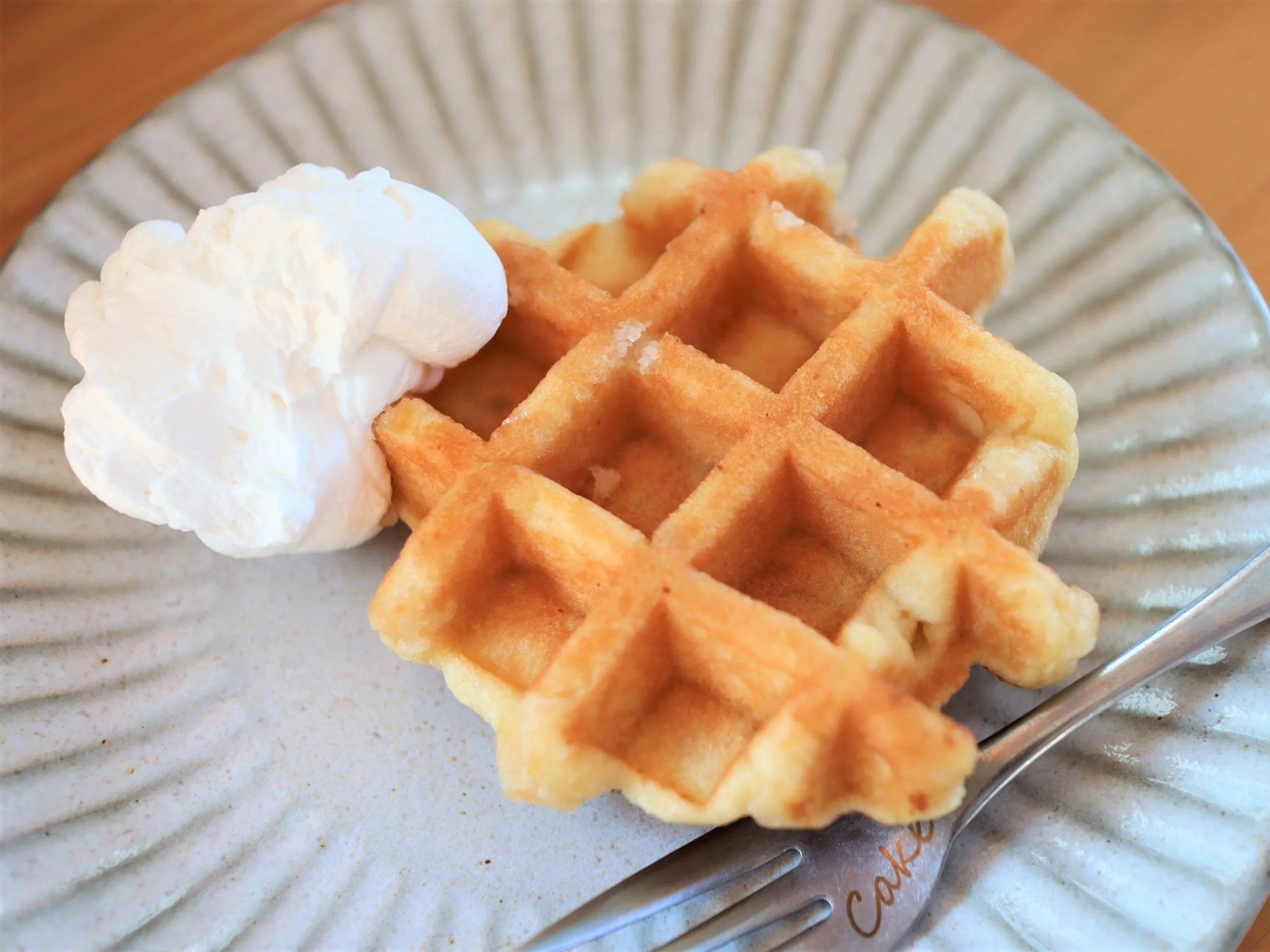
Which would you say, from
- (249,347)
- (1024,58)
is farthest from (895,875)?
(1024,58)

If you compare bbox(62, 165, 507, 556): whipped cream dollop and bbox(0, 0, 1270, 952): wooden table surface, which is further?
bbox(0, 0, 1270, 952): wooden table surface

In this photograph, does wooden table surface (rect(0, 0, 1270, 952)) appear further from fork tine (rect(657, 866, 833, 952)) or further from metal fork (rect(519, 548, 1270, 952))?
fork tine (rect(657, 866, 833, 952))

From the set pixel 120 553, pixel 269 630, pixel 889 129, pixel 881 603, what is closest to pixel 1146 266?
pixel 889 129

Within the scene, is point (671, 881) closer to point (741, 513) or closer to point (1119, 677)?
point (741, 513)

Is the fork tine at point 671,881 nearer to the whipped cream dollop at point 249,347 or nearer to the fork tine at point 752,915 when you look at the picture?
the fork tine at point 752,915

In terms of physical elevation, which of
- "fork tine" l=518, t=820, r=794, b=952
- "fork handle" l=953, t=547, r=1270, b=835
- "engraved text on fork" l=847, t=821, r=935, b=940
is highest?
"fork handle" l=953, t=547, r=1270, b=835

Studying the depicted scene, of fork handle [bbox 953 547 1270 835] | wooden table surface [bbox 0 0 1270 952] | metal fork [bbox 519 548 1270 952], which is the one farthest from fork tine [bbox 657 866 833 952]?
wooden table surface [bbox 0 0 1270 952]

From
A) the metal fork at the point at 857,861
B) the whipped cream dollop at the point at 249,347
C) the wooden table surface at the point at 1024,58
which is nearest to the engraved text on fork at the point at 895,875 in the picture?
the metal fork at the point at 857,861

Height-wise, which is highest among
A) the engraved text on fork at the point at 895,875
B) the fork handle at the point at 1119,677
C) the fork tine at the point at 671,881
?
the fork handle at the point at 1119,677

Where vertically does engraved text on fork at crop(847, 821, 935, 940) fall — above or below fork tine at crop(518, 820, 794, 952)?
above
